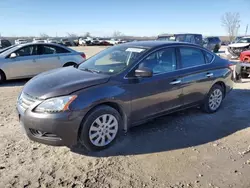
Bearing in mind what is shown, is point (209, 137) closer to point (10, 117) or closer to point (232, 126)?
point (232, 126)

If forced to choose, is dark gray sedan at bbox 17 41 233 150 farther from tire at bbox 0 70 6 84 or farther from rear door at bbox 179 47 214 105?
tire at bbox 0 70 6 84

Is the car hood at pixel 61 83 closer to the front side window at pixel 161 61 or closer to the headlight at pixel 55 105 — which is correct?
the headlight at pixel 55 105

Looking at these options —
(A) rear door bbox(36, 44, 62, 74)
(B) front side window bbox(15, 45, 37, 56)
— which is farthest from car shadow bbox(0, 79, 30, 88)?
(B) front side window bbox(15, 45, 37, 56)

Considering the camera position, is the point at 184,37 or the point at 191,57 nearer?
the point at 191,57

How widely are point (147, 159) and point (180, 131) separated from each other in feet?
3.94

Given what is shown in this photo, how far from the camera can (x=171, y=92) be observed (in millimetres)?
4371

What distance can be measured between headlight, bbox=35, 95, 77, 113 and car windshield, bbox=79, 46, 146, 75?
3.06 ft

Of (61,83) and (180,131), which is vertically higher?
(61,83)

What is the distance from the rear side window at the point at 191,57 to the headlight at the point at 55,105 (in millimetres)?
2394

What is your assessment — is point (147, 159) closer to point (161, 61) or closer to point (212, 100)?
point (161, 61)

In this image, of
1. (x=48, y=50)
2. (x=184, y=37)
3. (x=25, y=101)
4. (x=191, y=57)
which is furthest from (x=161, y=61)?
(x=184, y=37)

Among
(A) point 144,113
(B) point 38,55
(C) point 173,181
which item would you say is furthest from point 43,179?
(B) point 38,55

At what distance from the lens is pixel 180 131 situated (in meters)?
4.44

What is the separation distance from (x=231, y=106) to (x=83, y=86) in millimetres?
4036
